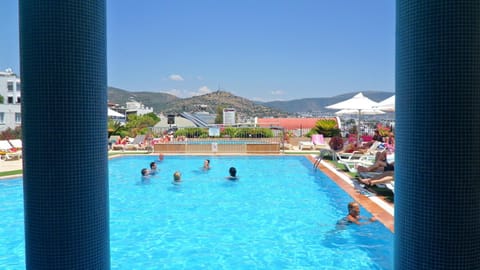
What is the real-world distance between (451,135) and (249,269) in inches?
124

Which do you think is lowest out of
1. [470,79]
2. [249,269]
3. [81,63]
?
[249,269]

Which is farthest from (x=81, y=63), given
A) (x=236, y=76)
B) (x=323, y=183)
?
(x=236, y=76)

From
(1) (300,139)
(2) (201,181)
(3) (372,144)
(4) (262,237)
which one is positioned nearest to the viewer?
(4) (262,237)

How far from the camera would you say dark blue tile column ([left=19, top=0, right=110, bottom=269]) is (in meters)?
2.80

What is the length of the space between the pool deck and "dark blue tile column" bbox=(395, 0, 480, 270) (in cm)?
292

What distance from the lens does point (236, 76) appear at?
254 ft

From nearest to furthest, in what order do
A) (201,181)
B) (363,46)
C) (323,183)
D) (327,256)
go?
1. (327,256)
2. (323,183)
3. (201,181)
4. (363,46)

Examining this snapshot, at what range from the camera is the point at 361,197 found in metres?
7.80

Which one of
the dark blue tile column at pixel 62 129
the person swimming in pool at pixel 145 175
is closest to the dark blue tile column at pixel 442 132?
the dark blue tile column at pixel 62 129

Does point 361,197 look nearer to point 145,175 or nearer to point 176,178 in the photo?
point 176,178

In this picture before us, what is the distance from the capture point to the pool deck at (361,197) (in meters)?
6.25

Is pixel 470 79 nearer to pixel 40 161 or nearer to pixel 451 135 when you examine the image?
pixel 451 135

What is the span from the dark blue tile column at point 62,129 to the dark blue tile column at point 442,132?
2433mm

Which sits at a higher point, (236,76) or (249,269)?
(236,76)
